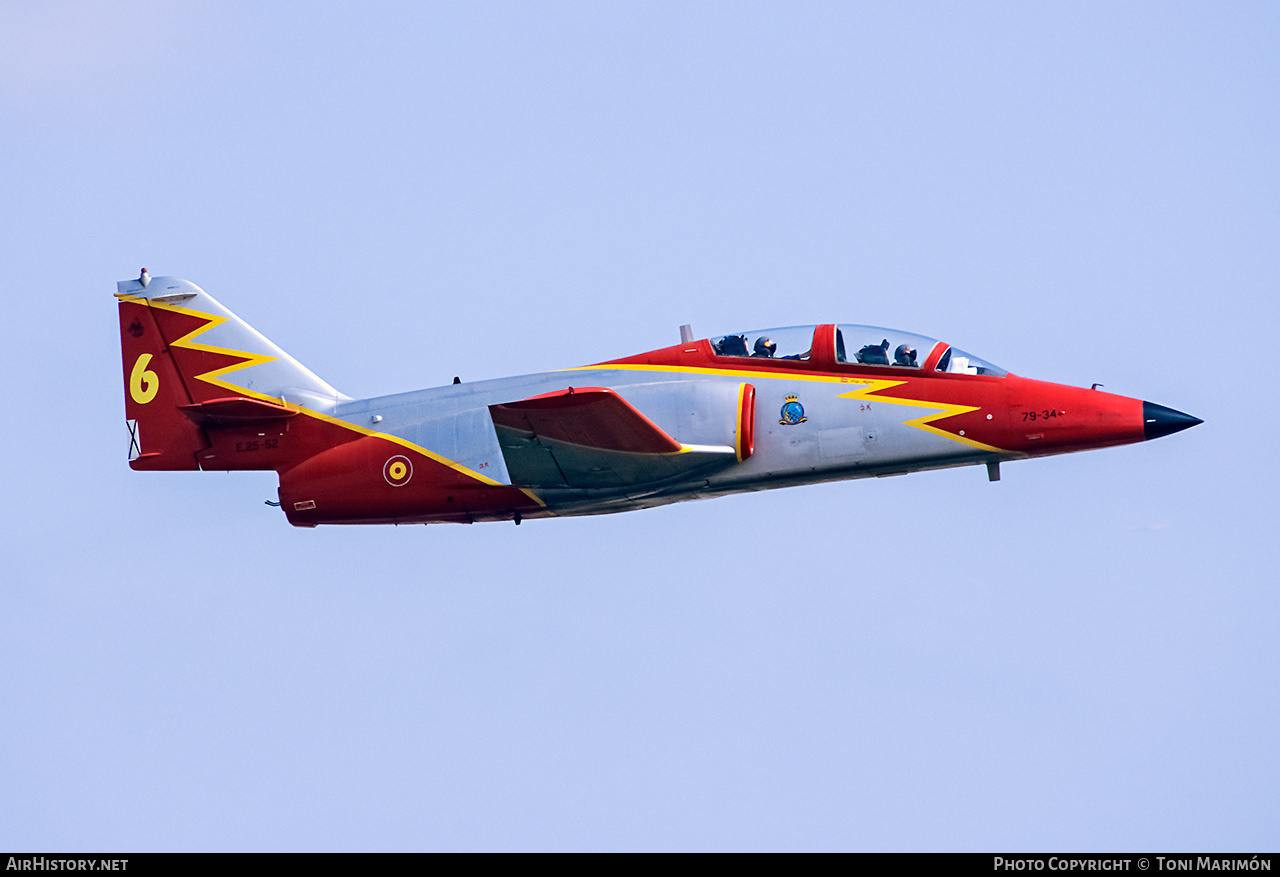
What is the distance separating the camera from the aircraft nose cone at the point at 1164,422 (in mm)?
22406

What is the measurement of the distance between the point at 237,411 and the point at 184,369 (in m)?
1.69

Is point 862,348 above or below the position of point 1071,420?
above

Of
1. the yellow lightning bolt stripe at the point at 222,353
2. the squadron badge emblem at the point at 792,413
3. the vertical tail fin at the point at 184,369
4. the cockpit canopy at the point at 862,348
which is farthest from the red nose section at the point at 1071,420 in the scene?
the vertical tail fin at the point at 184,369

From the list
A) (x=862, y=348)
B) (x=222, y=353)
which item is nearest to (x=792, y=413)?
(x=862, y=348)

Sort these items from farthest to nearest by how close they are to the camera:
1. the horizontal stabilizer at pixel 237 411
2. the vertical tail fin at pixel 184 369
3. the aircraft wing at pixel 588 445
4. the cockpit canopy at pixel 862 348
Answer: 1. the vertical tail fin at pixel 184 369
2. the horizontal stabilizer at pixel 237 411
3. the cockpit canopy at pixel 862 348
4. the aircraft wing at pixel 588 445

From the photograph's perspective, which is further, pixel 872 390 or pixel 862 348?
pixel 862 348

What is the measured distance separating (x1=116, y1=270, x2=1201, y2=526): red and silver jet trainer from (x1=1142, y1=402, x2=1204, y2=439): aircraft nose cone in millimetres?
20

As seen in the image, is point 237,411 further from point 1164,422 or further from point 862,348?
point 1164,422

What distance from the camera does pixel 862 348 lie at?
23250mm

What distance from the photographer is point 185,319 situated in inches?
1031

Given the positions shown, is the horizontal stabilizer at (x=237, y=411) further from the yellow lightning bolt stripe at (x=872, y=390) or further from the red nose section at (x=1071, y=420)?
the red nose section at (x=1071, y=420)

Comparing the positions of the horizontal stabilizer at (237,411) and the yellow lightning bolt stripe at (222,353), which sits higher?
the yellow lightning bolt stripe at (222,353)

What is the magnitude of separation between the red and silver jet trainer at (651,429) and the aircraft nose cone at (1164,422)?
0.06ft
